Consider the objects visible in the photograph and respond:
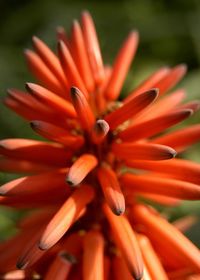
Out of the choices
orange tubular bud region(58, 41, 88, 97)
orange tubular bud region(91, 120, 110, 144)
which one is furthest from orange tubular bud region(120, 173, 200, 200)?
orange tubular bud region(58, 41, 88, 97)

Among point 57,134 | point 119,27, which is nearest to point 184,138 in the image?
point 57,134

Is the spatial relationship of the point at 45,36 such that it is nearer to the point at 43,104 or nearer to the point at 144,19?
the point at 144,19

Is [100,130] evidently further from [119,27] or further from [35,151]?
[119,27]

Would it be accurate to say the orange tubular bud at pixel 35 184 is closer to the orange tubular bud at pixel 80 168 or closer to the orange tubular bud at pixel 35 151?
the orange tubular bud at pixel 35 151

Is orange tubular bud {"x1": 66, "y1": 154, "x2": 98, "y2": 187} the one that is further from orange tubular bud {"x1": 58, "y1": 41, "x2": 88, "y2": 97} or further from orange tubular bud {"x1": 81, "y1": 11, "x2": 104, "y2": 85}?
orange tubular bud {"x1": 81, "y1": 11, "x2": 104, "y2": 85}

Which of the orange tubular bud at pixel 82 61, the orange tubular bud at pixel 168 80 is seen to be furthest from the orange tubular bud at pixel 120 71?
the orange tubular bud at pixel 168 80

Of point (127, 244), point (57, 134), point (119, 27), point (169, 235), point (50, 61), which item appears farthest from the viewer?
point (119, 27)

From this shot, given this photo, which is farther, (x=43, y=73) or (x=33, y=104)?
(x=43, y=73)
